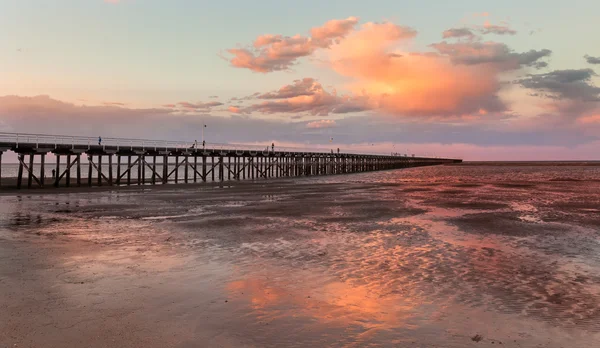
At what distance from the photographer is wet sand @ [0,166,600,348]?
5574mm

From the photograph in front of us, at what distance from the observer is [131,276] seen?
334 inches

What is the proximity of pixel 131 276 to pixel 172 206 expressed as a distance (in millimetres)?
14743

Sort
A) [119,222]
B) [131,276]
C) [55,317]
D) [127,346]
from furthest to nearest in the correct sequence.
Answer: [119,222] → [131,276] → [55,317] → [127,346]

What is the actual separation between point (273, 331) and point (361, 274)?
3519 millimetres

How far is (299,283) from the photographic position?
8047mm

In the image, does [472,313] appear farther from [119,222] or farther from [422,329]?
[119,222]

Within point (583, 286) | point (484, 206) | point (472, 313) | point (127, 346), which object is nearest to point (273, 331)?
point (127, 346)

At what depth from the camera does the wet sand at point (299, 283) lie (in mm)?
5574

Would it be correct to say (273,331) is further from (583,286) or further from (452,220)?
(452,220)

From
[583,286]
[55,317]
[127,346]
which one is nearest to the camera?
[127,346]

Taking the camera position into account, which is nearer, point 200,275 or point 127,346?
point 127,346

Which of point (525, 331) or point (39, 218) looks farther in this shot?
point (39, 218)

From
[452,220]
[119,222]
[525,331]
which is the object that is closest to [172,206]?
[119,222]

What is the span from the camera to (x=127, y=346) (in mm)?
5156
